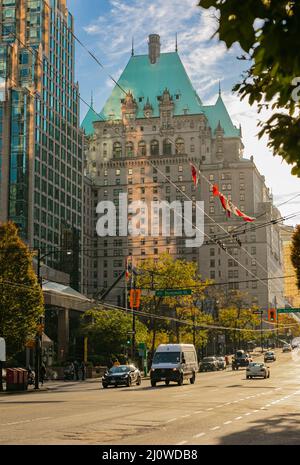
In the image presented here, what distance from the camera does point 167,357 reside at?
142 ft

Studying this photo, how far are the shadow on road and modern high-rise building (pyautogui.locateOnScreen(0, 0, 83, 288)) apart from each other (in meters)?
101

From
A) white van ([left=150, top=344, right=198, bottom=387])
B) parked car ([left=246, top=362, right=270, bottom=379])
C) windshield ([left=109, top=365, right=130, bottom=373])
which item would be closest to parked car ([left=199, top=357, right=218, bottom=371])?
parked car ([left=246, top=362, right=270, bottom=379])

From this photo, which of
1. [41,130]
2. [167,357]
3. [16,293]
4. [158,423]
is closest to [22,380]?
[16,293]

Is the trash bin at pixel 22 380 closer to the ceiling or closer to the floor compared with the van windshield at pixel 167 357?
closer to the floor

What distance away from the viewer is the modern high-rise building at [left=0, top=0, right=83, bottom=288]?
392ft

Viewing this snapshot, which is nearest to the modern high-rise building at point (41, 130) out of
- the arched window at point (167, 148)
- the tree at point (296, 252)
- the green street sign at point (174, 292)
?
the arched window at point (167, 148)

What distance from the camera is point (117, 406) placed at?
2527 cm

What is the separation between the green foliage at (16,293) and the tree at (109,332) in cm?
1908

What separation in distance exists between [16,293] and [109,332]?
21778mm

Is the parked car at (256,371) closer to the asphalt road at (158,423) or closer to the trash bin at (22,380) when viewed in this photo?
the trash bin at (22,380)

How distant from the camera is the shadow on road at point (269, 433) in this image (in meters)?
14.4

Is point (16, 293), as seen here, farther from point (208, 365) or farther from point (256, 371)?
point (208, 365)

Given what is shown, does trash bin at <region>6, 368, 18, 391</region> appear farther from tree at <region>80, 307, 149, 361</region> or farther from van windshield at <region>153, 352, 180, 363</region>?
tree at <region>80, 307, 149, 361</region>
